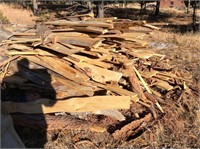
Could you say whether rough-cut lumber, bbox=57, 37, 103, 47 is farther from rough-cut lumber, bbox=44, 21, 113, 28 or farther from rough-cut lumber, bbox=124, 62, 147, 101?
rough-cut lumber, bbox=124, 62, 147, 101

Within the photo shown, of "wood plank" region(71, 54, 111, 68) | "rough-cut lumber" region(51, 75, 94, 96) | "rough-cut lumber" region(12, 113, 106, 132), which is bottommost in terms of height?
"rough-cut lumber" region(12, 113, 106, 132)

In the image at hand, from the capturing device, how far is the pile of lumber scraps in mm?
5496

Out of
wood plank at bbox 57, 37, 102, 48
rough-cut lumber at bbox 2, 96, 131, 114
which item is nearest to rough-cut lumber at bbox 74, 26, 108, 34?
wood plank at bbox 57, 37, 102, 48

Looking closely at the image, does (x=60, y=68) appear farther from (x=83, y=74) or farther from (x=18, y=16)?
(x=18, y=16)

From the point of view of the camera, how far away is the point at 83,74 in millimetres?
6082

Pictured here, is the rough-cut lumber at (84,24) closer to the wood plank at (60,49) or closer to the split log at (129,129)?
the wood plank at (60,49)

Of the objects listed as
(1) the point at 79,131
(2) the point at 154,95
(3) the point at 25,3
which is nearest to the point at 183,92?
(2) the point at 154,95

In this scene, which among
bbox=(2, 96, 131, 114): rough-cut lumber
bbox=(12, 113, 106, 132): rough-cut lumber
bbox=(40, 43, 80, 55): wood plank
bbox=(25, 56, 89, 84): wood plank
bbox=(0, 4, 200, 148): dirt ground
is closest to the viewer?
Answer: bbox=(0, 4, 200, 148): dirt ground

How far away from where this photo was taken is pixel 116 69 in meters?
6.50

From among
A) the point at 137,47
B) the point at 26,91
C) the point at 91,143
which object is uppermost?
the point at 137,47

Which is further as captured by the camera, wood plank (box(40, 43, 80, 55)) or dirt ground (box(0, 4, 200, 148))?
wood plank (box(40, 43, 80, 55))

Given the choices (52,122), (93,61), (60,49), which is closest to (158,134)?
(52,122)

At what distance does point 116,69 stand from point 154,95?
2.84ft

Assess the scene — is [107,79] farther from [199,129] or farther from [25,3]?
[25,3]
